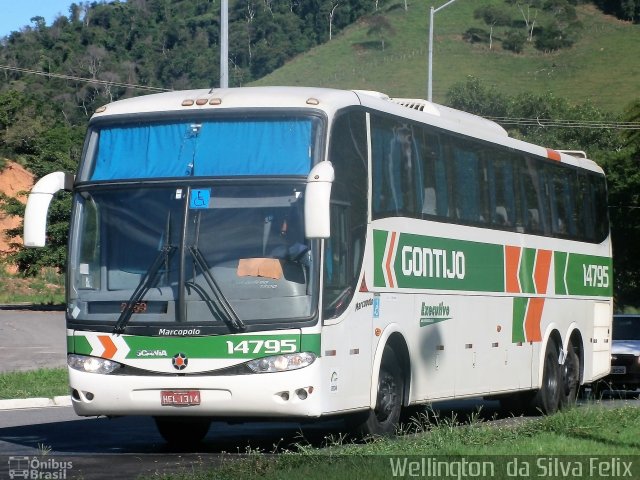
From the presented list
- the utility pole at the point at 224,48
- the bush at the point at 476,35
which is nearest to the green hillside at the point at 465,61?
the bush at the point at 476,35

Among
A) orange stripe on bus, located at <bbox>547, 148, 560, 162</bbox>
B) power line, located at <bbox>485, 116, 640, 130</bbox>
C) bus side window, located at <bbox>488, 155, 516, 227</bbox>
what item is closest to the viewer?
bus side window, located at <bbox>488, 155, 516, 227</bbox>

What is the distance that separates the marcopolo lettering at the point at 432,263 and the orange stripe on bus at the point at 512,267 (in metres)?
1.49

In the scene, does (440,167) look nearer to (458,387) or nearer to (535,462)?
(458,387)

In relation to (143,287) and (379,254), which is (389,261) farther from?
(143,287)

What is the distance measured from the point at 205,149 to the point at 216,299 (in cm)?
155

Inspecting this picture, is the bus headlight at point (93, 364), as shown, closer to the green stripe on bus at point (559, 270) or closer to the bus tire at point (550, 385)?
the bus tire at point (550, 385)

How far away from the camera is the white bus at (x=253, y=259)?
1203 cm

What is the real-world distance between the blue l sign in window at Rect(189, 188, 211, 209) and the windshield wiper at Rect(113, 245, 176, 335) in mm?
455

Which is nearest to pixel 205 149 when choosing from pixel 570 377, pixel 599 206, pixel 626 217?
pixel 570 377

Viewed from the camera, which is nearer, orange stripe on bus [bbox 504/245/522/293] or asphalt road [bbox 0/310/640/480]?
asphalt road [bbox 0/310/640/480]

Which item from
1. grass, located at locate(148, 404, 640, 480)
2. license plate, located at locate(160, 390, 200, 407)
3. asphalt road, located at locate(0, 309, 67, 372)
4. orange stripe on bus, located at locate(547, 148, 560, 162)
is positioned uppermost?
orange stripe on bus, located at locate(547, 148, 560, 162)

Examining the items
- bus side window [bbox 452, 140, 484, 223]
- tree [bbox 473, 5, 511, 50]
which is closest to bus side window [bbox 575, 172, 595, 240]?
bus side window [bbox 452, 140, 484, 223]

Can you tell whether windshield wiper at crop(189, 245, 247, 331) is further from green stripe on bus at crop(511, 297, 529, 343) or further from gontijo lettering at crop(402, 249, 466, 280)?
green stripe on bus at crop(511, 297, 529, 343)

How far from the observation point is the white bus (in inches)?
474
